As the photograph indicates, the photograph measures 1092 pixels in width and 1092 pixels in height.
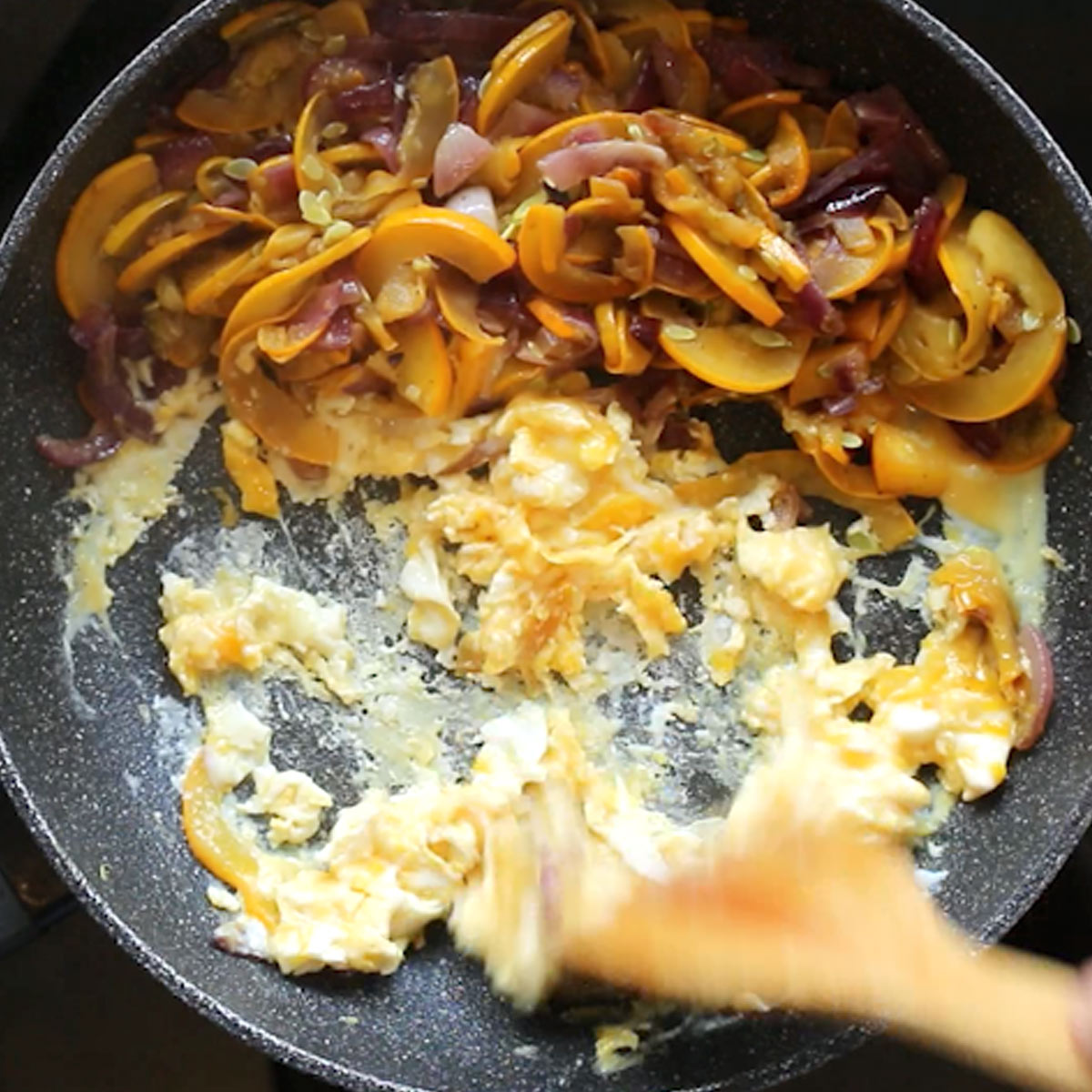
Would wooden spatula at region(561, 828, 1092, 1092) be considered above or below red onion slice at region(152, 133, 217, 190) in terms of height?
below

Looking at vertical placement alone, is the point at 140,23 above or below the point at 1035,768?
above

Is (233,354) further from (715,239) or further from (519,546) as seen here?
(715,239)

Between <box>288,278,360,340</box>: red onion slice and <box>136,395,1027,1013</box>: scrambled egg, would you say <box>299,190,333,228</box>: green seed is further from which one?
<box>136,395,1027,1013</box>: scrambled egg

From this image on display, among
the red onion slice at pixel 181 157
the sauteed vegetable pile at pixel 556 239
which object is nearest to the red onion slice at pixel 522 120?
the sauteed vegetable pile at pixel 556 239

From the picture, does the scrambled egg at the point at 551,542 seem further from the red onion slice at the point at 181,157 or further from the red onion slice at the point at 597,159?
the red onion slice at the point at 181,157

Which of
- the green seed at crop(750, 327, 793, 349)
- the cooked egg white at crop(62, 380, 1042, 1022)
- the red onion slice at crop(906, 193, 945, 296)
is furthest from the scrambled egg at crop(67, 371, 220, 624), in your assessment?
the red onion slice at crop(906, 193, 945, 296)

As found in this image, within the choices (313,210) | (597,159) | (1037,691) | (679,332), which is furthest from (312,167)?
(1037,691)

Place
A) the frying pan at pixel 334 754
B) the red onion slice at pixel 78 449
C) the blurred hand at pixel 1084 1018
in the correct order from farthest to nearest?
the red onion slice at pixel 78 449, the frying pan at pixel 334 754, the blurred hand at pixel 1084 1018

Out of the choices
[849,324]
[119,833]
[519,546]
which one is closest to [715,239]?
[849,324]
